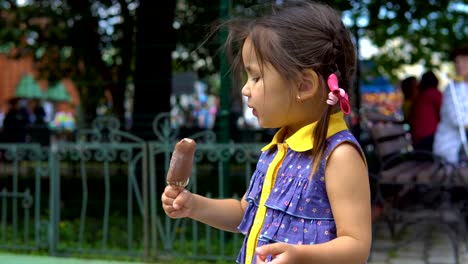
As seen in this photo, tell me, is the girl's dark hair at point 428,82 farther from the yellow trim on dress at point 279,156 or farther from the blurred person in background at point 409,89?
the yellow trim on dress at point 279,156

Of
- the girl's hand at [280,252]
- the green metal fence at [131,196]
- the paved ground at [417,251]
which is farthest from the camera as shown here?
the paved ground at [417,251]

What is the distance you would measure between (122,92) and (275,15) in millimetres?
6912

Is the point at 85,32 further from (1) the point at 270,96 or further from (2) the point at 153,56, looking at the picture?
(1) the point at 270,96

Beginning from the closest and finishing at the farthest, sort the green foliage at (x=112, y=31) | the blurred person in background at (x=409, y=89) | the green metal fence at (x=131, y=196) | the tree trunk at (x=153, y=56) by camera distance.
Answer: the green metal fence at (x=131, y=196), the tree trunk at (x=153, y=56), the green foliage at (x=112, y=31), the blurred person in background at (x=409, y=89)

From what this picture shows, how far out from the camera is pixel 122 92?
8742 millimetres

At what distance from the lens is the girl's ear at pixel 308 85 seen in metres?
1.84

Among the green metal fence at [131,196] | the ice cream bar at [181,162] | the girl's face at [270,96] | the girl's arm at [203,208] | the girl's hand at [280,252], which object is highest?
the girl's face at [270,96]

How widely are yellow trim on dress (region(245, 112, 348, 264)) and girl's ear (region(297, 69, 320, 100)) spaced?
0.09m

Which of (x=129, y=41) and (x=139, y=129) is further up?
(x=129, y=41)

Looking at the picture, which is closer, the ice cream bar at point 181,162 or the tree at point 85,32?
the ice cream bar at point 181,162

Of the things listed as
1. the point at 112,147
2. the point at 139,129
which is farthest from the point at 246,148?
the point at 139,129

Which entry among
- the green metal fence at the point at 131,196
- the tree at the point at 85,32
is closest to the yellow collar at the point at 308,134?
the green metal fence at the point at 131,196

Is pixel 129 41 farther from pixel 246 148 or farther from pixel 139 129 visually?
pixel 246 148

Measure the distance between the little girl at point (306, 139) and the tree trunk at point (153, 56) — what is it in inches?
189
